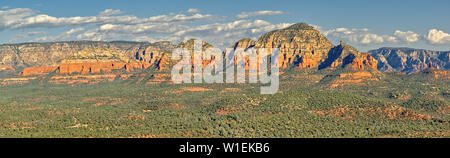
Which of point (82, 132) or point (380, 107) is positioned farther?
point (380, 107)

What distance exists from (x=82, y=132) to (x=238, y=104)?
2718 inches

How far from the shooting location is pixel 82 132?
126m
